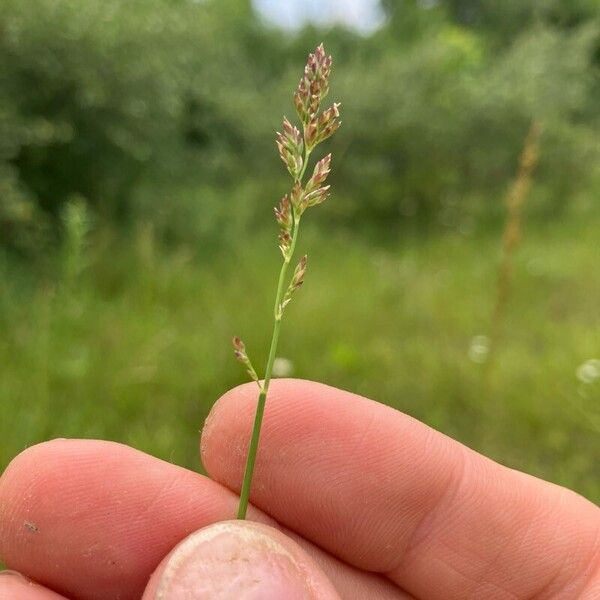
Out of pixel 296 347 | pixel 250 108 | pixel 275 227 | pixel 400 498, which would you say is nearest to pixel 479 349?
pixel 296 347

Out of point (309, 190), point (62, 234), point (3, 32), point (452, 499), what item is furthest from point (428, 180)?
point (309, 190)

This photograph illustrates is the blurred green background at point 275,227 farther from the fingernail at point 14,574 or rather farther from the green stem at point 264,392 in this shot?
the green stem at point 264,392

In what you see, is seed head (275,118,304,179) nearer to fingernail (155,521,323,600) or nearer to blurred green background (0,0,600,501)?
fingernail (155,521,323,600)

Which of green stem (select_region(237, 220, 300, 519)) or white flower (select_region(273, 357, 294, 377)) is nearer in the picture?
green stem (select_region(237, 220, 300, 519))

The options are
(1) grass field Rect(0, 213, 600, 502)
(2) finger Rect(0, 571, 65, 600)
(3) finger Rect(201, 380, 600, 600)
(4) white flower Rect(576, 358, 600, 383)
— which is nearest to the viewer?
(2) finger Rect(0, 571, 65, 600)

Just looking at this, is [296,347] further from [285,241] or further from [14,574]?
[285,241]

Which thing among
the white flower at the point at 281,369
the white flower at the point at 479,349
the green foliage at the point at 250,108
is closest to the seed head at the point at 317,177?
the white flower at the point at 281,369

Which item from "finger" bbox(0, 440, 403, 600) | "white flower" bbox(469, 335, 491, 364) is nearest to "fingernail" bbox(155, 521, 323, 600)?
"finger" bbox(0, 440, 403, 600)
